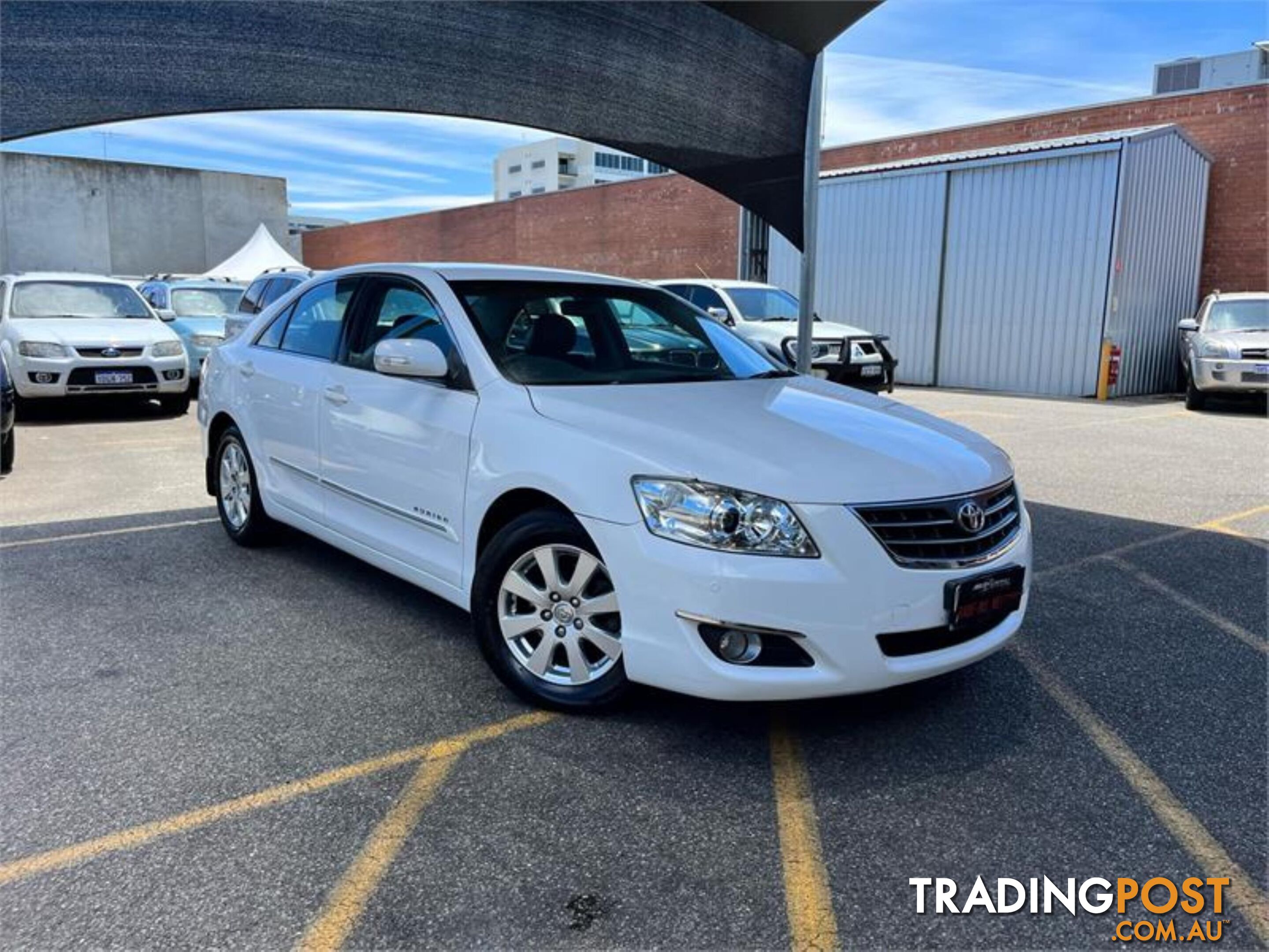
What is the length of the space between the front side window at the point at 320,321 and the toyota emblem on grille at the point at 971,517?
3082 millimetres

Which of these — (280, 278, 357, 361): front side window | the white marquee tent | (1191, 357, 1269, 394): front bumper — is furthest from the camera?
the white marquee tent

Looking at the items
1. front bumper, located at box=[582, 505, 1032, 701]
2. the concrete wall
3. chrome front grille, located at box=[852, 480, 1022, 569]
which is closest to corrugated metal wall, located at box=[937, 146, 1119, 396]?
chrome front grille, located at box=[852, 480, 1022, 569]

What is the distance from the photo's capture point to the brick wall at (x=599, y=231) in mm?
26359

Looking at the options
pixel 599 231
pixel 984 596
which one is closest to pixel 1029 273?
pixel 984 596

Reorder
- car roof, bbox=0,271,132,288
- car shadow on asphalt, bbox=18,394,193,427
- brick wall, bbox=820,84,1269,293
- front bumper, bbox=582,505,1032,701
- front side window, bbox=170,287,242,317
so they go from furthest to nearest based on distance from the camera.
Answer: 1. brick wall, bbox=820,84,1269,293
2. front side window, bbox=170,287,242,317
3. car roof, bbox=0,271,132,288
4. car shadow on asphalt, bbox=18,394,193,427
5. front bumper, bbox=582,505,1032,701

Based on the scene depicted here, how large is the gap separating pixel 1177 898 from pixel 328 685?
2.89m

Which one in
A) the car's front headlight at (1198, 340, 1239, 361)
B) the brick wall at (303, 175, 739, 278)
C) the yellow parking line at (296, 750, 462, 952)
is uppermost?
the brick wall at (303, 175, 739, 278)

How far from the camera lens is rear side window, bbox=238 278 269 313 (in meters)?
13.3

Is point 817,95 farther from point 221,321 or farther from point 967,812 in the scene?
point 221,321

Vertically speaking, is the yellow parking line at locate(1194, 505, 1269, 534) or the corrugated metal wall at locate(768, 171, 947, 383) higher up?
the corrugated metal wall at locate(768, 171, 947, 383)

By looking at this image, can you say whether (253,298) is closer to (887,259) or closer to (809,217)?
(809,217)

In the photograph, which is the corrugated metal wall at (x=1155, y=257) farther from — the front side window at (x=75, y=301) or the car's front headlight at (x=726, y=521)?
the car's front headlight at (x=726, y=521)

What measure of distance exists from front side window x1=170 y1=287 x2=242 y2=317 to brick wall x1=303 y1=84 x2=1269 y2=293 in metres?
14.1

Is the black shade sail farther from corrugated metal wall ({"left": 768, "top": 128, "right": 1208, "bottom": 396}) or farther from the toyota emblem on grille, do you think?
corrugated metal wall ({"left": 768, "top": 128, "right": 1208, "bottom": 396})
